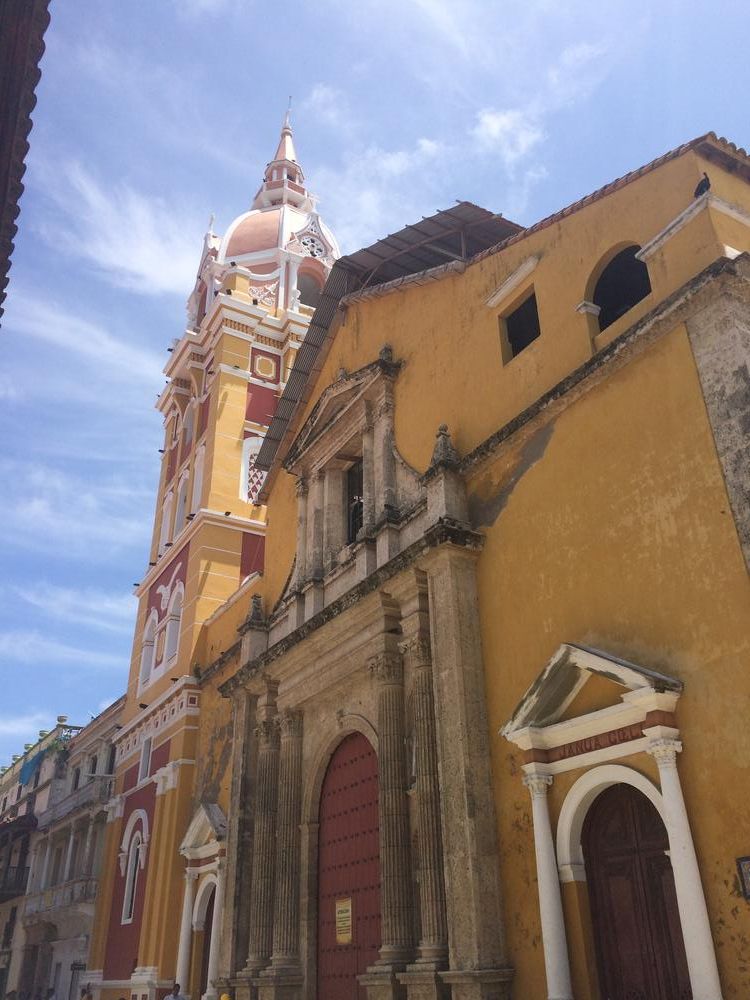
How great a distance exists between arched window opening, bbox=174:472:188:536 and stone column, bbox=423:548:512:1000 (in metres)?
12.6

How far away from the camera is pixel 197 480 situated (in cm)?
2112

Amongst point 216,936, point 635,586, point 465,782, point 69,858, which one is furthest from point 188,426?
point 635,586

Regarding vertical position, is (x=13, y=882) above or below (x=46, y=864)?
below

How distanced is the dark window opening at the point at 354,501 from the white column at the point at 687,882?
22.8 feet

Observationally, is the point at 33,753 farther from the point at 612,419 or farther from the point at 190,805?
the point at 612,419

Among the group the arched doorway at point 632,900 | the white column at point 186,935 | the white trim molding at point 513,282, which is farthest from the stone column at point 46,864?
the arched doorway at point 632,900

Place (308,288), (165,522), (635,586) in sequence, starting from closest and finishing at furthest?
(635,586)
(165,522)
(308,288)

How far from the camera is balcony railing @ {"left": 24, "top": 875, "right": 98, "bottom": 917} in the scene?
22231mm

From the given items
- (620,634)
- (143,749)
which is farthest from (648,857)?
(143,749)

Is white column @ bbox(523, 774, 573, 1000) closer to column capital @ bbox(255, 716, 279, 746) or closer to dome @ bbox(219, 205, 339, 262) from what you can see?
column capital @ bbox(255, 716, 279, 746)

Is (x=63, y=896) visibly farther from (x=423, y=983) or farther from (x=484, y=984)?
(x=484, y=984)

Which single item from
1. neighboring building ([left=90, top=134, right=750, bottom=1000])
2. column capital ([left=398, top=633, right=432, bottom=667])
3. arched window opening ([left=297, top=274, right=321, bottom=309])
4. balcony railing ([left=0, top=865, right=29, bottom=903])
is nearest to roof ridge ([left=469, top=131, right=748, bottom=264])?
neighboring building ([left=90, top=134, right=750, bottom=1000])

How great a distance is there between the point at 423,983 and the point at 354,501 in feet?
23.3

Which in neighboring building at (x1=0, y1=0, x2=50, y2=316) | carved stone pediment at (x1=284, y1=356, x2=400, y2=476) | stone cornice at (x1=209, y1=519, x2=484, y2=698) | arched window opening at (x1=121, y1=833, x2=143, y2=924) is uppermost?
carved stone pediment at (x1=284, y1=356, x2=400, y2=476)
